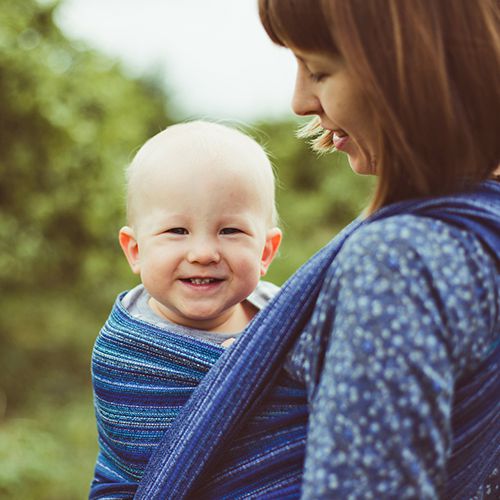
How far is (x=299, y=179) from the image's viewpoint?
451 inches

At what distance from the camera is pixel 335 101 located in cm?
119

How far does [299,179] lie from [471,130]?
34.0ft

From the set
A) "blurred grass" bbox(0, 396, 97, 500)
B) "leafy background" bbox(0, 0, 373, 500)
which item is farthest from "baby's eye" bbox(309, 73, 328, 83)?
"blurred grass" bbox(0, 396, 97, 500)

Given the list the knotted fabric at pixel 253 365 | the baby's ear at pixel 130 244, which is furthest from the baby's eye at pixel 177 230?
the knotted fabric at pixel 253 365

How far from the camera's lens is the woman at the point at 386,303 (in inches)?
39.4

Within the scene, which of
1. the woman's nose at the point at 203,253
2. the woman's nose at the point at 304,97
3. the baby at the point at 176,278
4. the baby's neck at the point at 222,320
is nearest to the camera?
the woman's nose at the point at 304,97

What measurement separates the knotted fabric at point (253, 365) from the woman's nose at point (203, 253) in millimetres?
326

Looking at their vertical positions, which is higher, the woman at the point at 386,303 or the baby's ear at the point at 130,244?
the baby's ear at the point at 130,244

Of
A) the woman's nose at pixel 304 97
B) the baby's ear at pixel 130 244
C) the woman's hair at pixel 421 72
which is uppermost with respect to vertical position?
the baby's ear at pixel 130 244

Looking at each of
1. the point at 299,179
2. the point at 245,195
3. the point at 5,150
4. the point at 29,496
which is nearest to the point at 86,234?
the point at 5,150

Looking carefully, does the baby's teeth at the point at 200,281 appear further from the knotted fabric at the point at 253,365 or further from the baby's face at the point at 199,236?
the knotted fabric at the point at 253,365

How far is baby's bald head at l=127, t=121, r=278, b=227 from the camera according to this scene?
5.45 feet

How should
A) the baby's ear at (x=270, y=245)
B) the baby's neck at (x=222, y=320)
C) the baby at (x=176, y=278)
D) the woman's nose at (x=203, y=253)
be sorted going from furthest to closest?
the baby's ear at (x=270, y=245)
the baby's neck at (x=222, y=320)
the woman's nose at (x=203, y=253)
the baby at (x=176, y=278)

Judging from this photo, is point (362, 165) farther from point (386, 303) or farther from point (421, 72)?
point (386, 303)
